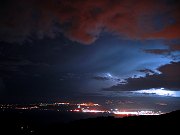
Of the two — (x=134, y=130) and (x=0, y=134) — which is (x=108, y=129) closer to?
(x=134, y=130)

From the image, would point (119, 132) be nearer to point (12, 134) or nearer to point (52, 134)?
point (52, 134)

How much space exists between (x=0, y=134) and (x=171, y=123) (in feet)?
116

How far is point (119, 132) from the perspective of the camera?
21.3 m

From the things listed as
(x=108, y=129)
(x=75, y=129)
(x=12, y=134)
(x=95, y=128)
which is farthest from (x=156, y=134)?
(x=12, y=134)

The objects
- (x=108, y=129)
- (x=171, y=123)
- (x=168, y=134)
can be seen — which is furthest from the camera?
(x=108, y=129)

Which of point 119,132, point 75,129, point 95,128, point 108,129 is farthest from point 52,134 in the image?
point 119,132

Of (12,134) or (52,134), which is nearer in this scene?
(52,134)

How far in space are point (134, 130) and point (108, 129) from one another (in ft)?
10.9

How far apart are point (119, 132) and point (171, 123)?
189 inches

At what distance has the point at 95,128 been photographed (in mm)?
24719

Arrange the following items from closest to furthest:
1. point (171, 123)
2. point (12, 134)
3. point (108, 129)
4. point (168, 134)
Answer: point (168, 134), point (171, 123), point (108, 129), point (12, 134)

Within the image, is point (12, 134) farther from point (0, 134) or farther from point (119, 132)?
point (119, 132)

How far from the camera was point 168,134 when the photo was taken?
1770 centimetres

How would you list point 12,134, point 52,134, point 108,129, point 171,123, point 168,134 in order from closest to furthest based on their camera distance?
1. point 168,134
2. point 171,123
3. point 108,129
4. point 52,134
5. point 12,134
